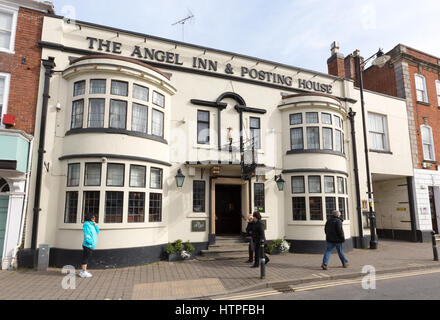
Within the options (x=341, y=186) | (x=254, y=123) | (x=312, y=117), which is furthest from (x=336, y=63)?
(x=341, y=186)

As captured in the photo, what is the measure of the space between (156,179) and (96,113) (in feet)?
10.4

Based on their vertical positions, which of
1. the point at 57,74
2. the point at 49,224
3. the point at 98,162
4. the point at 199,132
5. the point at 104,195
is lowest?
the point at 49,224

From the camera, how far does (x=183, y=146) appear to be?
37.6 ft

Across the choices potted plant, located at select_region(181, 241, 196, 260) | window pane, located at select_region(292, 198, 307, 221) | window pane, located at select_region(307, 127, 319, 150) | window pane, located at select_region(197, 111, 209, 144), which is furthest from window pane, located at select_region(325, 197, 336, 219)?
potted plant, located at select_region(181, 241, 196, 260)

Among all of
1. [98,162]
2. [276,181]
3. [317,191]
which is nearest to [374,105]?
[317,191]

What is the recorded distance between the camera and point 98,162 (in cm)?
932

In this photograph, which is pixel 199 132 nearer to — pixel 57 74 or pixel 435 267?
pixel 57 74

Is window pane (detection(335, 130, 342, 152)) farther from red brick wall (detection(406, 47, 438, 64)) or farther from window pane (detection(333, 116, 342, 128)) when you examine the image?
red brick wall (detection(406, 47, 438, 64))

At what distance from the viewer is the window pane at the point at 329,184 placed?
12.7m

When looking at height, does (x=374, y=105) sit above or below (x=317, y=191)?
above

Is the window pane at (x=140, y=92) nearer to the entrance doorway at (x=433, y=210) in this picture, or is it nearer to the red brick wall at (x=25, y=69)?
the red brick wall at (x=25, y=69)

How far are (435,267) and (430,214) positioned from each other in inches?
337

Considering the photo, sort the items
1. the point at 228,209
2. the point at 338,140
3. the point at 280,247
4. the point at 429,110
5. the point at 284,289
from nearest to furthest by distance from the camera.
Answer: the point at 284,289, the point at 280,247, the point at 228,209, the point at 338,140, the point at 429,110

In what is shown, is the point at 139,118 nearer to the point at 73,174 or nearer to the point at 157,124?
the point at 157,124
